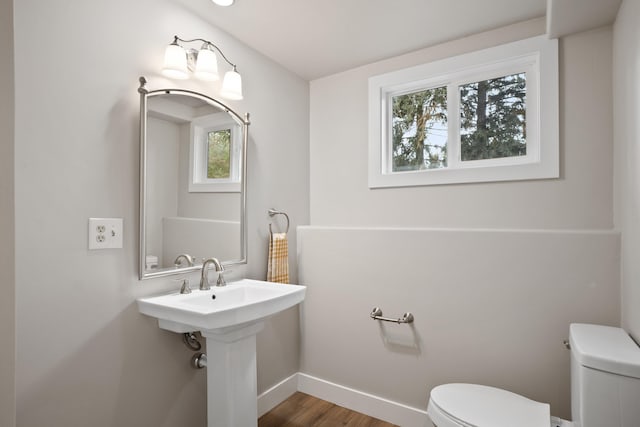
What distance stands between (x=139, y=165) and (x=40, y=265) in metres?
0.56

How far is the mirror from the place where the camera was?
5.39 feet

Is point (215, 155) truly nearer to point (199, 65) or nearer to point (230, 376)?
point (199, 65)

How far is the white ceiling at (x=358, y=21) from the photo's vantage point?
182 centimetres

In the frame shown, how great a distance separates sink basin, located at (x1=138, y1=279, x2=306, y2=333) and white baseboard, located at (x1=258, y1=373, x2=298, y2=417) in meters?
0.80

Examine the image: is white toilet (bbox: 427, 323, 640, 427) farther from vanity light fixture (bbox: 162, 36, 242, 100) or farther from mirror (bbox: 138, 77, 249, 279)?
vanity light fixture (bbox: 162, 36, 242, 100)

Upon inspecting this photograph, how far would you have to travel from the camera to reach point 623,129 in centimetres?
156

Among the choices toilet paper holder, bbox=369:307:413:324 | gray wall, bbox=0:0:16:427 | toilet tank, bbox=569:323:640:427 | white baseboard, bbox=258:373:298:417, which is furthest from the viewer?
white baseboard, bbox=258:373:298:417

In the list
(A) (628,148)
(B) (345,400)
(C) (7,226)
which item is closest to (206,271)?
(C) (7,226)

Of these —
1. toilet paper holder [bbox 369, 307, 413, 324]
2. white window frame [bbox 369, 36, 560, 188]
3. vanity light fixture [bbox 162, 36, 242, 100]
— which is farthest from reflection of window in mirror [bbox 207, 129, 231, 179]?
toilet paper holder [bbox 369, 307, 413, 324]

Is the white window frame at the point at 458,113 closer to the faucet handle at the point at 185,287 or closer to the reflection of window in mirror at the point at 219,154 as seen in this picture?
the reflection of window in mirror at the point at 219,154

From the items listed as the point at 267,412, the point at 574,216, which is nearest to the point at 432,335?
the point at 574,216

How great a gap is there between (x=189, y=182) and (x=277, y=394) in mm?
1558

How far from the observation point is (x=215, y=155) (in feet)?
6.48

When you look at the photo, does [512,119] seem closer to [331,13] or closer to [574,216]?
[574,216]
